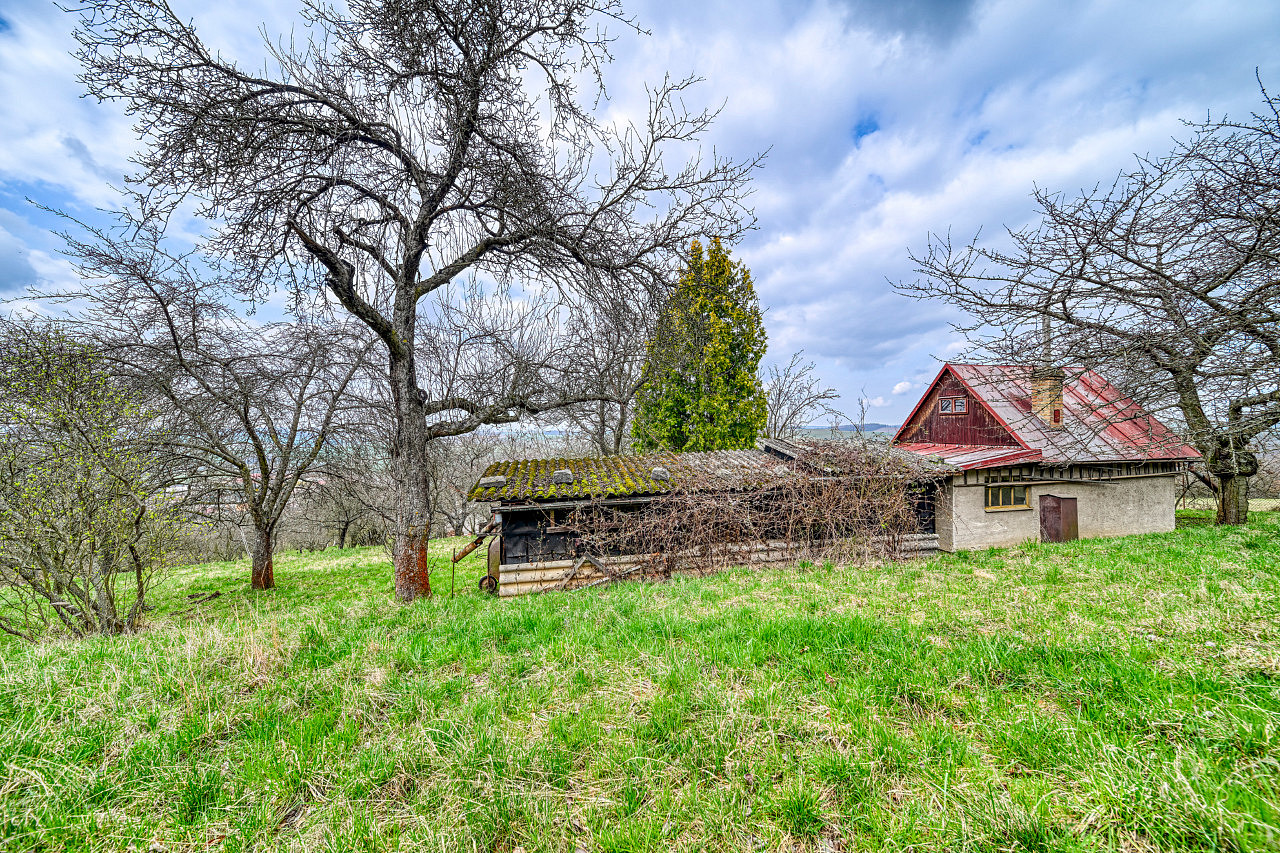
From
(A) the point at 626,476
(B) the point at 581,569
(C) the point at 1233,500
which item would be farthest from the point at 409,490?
(C) the point at 1233,500

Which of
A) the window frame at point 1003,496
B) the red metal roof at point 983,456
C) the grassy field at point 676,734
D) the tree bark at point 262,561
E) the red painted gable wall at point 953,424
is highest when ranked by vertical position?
the red painted gable wall at point 953,424

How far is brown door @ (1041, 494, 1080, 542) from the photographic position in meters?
13.2

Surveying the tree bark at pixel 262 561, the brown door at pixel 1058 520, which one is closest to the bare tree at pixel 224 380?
the tree bark at pixel 262 561

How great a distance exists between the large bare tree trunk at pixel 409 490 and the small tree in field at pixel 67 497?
10.1 feet

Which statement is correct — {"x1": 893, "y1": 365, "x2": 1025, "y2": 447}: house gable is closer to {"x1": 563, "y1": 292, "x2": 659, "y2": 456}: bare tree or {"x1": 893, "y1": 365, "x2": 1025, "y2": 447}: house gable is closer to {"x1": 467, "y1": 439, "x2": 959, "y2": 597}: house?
{"x1": 467, "y1": 439, "x2": 959, "y2": 597}: house

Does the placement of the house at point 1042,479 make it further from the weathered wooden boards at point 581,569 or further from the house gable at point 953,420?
the weathered wooden boards at point 581,569

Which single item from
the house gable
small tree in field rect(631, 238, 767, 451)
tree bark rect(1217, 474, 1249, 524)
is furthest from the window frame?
small tree in field rect(631, 238, 767, 451)

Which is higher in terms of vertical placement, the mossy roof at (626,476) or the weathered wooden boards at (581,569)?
the mossy roof at (626,476)

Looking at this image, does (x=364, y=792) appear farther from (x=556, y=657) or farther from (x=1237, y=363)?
(x=1237, y=363)

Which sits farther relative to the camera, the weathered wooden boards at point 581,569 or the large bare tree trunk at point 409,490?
the weathered wooden boards at point 581,569

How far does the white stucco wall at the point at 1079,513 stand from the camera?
490 inches

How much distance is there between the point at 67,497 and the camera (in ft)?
18.1

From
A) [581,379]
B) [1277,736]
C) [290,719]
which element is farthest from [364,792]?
[581,379]

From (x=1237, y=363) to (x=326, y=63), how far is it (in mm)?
13138
